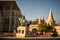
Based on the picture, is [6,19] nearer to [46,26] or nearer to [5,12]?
[5,12]

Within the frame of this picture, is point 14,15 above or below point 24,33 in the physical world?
above

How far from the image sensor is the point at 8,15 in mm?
17719

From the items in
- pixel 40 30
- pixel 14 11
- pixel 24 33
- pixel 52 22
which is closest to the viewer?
pixel 24 33

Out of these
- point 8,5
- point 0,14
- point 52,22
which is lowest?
point 52,22

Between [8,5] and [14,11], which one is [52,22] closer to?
[14,11]

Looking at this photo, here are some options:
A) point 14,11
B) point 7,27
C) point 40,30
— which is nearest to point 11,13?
point 14,11

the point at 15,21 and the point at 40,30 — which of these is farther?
the point at 15,21

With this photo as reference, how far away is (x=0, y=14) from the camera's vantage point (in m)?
17.4

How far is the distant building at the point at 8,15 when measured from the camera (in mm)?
17328

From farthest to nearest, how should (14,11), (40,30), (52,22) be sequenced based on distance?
1. (14,11)
2. (52,22)
3. (40,30)

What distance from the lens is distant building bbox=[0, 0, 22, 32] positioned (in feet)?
56.9

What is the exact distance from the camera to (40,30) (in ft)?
46.9

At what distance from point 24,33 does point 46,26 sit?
3446 millimetres

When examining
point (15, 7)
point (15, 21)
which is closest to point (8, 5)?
point (15, 7)
